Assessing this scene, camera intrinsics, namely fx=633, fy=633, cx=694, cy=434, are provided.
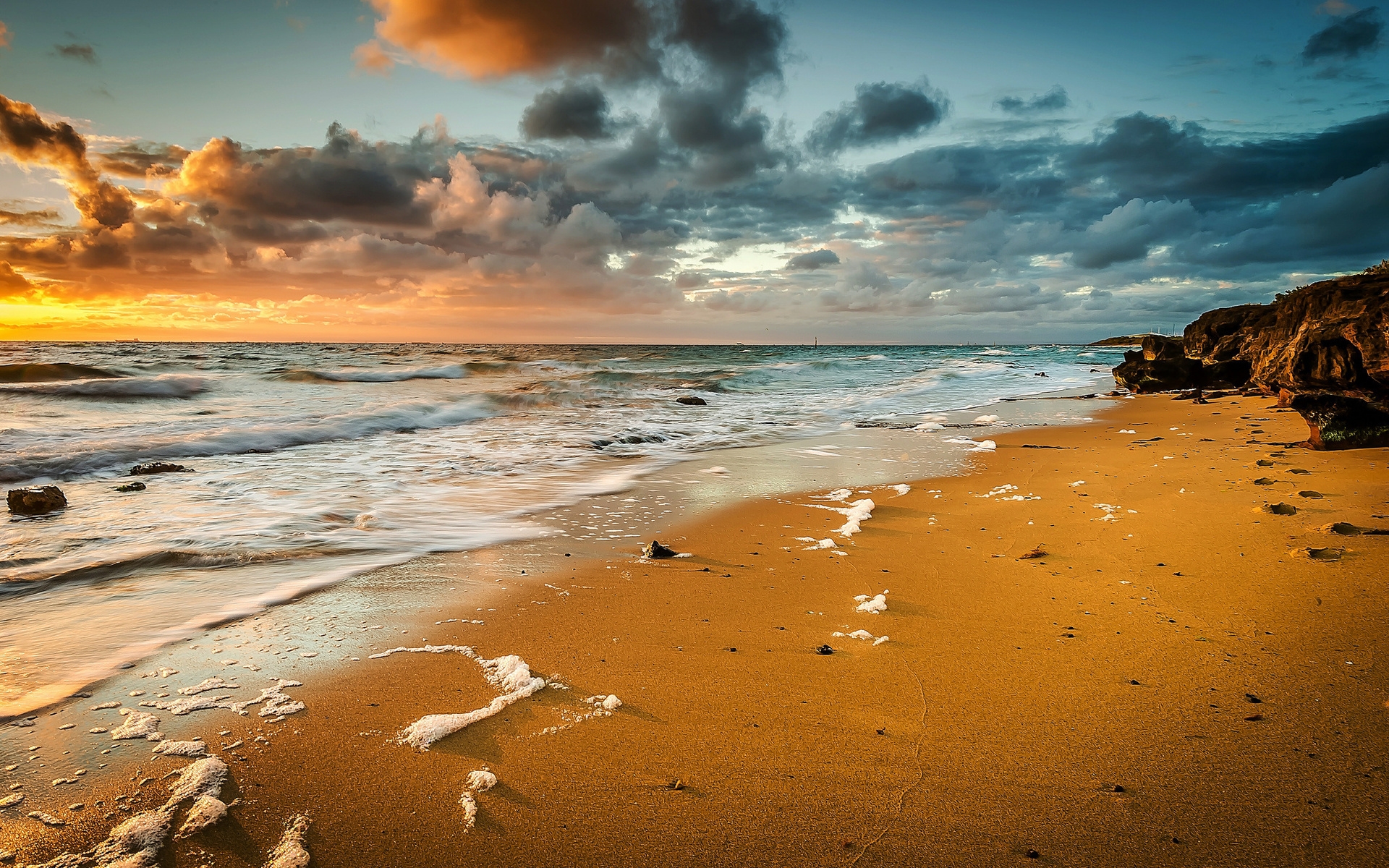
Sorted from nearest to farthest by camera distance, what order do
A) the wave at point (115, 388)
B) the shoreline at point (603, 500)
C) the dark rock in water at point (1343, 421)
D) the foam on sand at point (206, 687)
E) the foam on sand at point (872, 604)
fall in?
the foam on sand at point (206, 687)
the shoreline at point (603, 500)
the foam on sand at point (872, 604)
the dark rock in water at point (1343, 421)
the wave at point (115, 388)

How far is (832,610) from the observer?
333 centimetres

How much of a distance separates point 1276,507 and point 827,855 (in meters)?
4.64

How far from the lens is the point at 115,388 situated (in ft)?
65.1

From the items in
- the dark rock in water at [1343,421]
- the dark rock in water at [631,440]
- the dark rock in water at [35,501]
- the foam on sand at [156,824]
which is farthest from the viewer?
the dark rock in water at [631,440]

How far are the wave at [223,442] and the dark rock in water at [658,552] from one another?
8009 mm

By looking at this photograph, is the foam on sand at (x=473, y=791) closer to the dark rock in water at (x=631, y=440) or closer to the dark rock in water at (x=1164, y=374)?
the dark rock in water at (x=631, y=440)

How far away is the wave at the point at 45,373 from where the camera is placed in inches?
904

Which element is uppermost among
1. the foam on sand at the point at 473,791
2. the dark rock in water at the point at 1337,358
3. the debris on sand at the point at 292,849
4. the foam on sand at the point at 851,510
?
the dark rock in water at the point at 1337,358

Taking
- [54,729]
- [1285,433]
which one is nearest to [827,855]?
[54,729]

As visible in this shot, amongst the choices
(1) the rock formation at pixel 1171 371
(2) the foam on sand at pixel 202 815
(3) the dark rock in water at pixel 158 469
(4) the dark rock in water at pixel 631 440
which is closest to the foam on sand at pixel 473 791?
(2) the foam on sand at pixel 202 815

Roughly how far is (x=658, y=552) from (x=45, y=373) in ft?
106

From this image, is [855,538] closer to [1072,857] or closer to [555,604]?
[555,604]

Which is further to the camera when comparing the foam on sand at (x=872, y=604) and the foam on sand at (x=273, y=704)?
the foam on sand at (x=872, y=604)

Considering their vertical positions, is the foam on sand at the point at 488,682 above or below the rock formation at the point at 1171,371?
below
